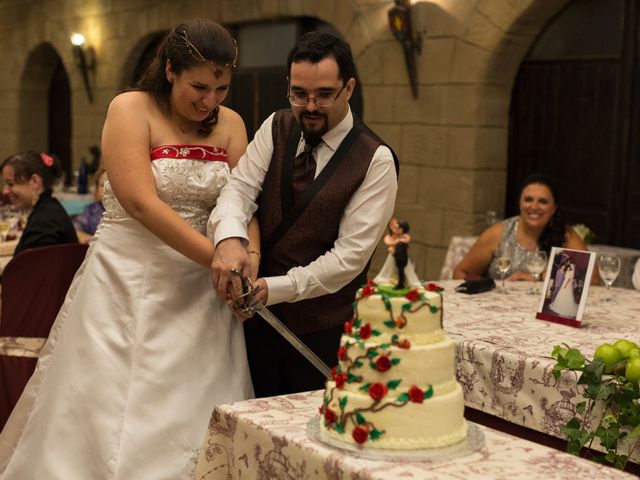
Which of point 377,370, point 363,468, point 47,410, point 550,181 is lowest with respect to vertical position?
point 47,410

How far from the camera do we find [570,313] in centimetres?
312

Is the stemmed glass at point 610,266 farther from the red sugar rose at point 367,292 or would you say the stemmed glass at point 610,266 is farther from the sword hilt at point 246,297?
the red sugar rose at point 367,292

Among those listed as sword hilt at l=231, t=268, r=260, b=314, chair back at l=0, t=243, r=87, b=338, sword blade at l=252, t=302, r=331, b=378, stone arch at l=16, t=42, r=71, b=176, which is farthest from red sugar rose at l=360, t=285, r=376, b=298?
stone arch at l=16, t=42, r=71, b=176

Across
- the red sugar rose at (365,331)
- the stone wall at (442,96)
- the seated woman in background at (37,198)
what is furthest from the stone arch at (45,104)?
the red sugar rose at (365,331)

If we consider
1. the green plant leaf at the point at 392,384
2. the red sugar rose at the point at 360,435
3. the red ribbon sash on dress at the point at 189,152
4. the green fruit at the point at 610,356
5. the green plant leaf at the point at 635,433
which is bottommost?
the green plant leaf at the point at 635,433

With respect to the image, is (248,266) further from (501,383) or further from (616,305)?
(616,305)

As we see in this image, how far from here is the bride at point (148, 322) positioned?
2703 mm

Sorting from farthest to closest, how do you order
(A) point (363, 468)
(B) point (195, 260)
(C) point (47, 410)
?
(C) point (47, 410), (B) point (195, 260), (A) point (363, 468)

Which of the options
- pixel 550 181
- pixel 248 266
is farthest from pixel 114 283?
pixel 550 181

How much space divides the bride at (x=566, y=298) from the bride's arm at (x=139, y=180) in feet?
3.90

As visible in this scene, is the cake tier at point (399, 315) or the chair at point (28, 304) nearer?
the cake tier at point (399, 315)

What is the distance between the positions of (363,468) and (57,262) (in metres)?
2.05

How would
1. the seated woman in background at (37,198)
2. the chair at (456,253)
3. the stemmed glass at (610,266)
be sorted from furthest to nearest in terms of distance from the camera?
the chair at (456,253), the seated woman in background at (37,198), the stemmed glass at (610,266)

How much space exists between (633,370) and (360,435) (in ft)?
2.39
